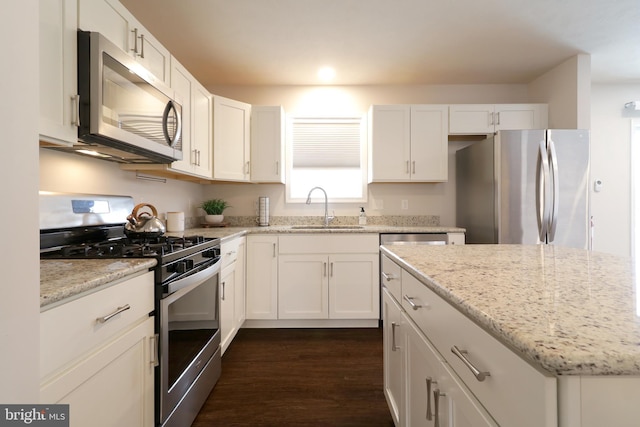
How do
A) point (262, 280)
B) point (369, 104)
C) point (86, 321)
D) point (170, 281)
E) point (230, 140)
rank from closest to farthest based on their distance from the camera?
point (86, 321) < point (170, 281) < point (262, 280) < point (230, 140) < point (369, 104)

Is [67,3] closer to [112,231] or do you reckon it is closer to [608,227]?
[112,231]

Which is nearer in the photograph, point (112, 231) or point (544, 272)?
point (544, 272)

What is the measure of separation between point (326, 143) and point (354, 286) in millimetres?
1653

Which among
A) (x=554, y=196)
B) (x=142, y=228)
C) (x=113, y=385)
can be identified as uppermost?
(x=554, y=196)

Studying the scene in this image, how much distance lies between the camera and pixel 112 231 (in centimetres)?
192

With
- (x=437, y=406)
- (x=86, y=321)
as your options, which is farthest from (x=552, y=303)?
(x=86, y=321)

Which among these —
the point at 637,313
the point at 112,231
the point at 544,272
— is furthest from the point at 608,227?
the point at 112,231

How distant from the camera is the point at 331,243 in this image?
2916 millimetres

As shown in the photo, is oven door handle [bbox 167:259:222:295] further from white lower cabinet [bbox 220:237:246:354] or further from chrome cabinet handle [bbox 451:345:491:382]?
chrome cabinet handle [bbox 451:345:491:382]

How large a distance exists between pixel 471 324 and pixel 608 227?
418 cm

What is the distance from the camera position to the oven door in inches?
52.5

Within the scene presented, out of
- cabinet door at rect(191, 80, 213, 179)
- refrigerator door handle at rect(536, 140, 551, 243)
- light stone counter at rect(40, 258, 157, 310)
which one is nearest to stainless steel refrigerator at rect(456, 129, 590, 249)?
refrigerator door handle at rect(536, 140, 551, 243)

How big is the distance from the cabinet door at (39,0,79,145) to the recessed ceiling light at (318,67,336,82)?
2.26 m

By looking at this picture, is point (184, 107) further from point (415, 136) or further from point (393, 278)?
point (415, 136)
